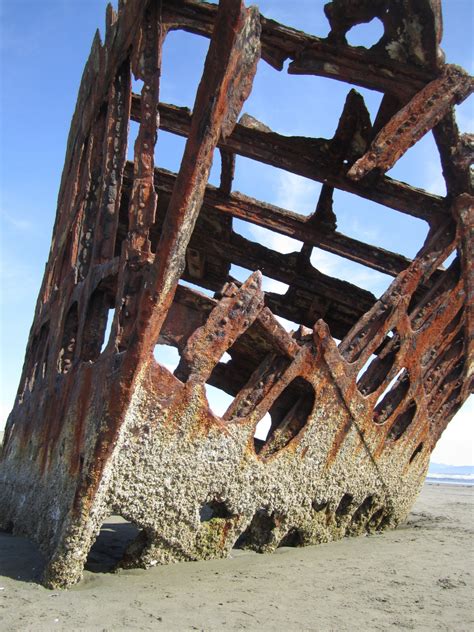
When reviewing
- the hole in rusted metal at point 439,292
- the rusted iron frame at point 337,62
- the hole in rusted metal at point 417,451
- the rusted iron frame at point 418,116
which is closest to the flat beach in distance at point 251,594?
the hole in rusted metal at point 417,451

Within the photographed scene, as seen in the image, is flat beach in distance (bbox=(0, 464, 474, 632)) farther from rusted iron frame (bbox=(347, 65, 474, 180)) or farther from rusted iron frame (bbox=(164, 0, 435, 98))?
rusted iron frame (bbox=(164, 0, 435, 98))

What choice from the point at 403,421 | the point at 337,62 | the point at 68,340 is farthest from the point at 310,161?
the point at 68,340

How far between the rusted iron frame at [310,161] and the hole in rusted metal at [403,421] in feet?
6.68

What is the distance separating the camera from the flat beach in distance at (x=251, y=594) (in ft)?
8.93

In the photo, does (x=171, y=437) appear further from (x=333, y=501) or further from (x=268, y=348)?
(x=333, y=501)

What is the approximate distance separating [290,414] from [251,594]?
1.65m

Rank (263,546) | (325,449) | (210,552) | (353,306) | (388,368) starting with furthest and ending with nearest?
(353,306) < (388,368) < (325,449) < (263,546) < (210,552)

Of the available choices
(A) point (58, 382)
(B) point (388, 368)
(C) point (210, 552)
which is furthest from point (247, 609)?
(B) point (388, 368)

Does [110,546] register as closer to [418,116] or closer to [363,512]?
[363,512]

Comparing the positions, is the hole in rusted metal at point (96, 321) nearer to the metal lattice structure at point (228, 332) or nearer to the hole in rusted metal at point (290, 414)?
the metal lattice structure at point (228, 332)

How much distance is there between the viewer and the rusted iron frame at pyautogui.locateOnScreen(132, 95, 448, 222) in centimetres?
594

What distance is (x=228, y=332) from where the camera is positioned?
377 centimetres

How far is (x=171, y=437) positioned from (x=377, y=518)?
3.42 meters

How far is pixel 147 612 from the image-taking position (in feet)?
9.14
